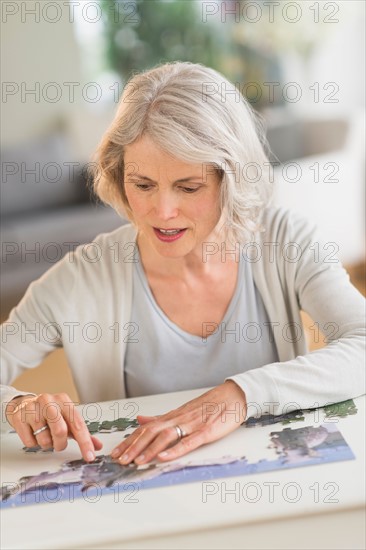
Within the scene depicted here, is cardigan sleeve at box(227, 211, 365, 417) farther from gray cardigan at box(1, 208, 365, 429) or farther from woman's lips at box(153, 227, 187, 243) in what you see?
woman's lips at box(153, 227, 187, 243)

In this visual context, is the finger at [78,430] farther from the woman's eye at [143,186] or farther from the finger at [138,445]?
the woman's eye at [143,186]

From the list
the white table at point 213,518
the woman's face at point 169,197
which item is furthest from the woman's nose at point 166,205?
the white table at point 213,518

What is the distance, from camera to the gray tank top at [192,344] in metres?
1.64

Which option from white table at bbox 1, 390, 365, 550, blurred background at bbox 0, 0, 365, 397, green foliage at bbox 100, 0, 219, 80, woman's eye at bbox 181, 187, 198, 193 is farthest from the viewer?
green foliage at bbox 100, 0, 219, 80

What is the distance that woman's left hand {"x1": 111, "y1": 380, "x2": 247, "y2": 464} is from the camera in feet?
4.13

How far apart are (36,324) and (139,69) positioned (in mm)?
4216

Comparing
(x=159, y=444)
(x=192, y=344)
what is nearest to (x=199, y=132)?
(x=192, y=344)

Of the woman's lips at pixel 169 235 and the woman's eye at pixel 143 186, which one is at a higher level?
the woman's eye at pixel 143 186

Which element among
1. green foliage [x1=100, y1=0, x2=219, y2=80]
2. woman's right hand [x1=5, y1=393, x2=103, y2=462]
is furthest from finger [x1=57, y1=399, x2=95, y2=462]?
green foliage [x1=100, y1=0, x2=219, y2=80]

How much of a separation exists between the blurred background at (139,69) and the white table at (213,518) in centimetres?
299

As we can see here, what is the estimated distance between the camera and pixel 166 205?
4.74 ft

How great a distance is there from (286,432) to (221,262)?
0.49 m

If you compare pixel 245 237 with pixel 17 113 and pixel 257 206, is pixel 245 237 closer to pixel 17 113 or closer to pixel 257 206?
pixel 257 206

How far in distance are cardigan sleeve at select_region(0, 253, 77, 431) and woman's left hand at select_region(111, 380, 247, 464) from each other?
35 cm
